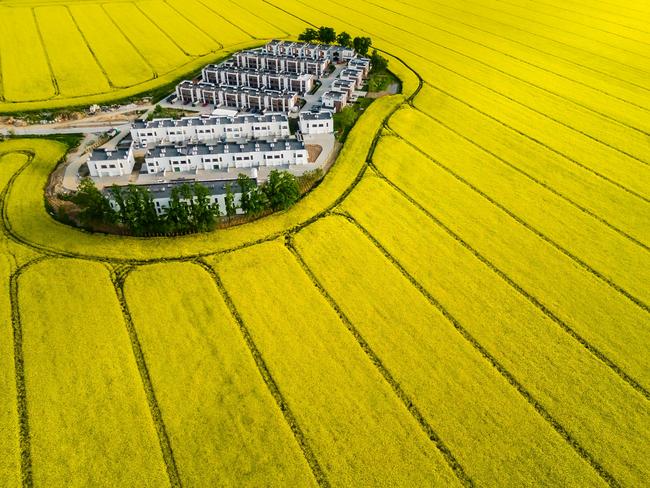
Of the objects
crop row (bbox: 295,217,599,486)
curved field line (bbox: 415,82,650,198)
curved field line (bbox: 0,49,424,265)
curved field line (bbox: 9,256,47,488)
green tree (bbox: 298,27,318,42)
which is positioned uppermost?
green tree (bbox: 298,27,318,42)

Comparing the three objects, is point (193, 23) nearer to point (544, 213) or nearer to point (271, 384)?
point (544, 213)

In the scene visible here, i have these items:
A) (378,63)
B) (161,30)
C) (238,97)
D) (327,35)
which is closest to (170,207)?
(238,97)

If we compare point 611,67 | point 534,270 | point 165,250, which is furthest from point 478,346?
point 611,67

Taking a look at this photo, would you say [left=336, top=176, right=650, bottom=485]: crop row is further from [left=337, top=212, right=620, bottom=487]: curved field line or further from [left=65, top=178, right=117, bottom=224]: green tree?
[left=65, top=178, right=117, bottom=224]: green tree

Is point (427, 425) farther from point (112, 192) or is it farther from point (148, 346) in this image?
point (112, 192)

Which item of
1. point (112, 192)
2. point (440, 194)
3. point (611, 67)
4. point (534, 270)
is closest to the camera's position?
point (534, 270)

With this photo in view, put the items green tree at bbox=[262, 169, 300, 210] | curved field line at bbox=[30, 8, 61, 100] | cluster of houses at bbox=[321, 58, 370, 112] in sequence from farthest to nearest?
curved field line at bbox=[30, 8, 61, 100] → cluster of houses at bbox=[321, 58, 370, 112] → green tree at bbox=[262, 169, 300, 210]

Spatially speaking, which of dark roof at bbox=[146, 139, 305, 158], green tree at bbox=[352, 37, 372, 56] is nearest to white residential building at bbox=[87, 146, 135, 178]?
dark roof at bbox=[146, 139, 305, 158]
